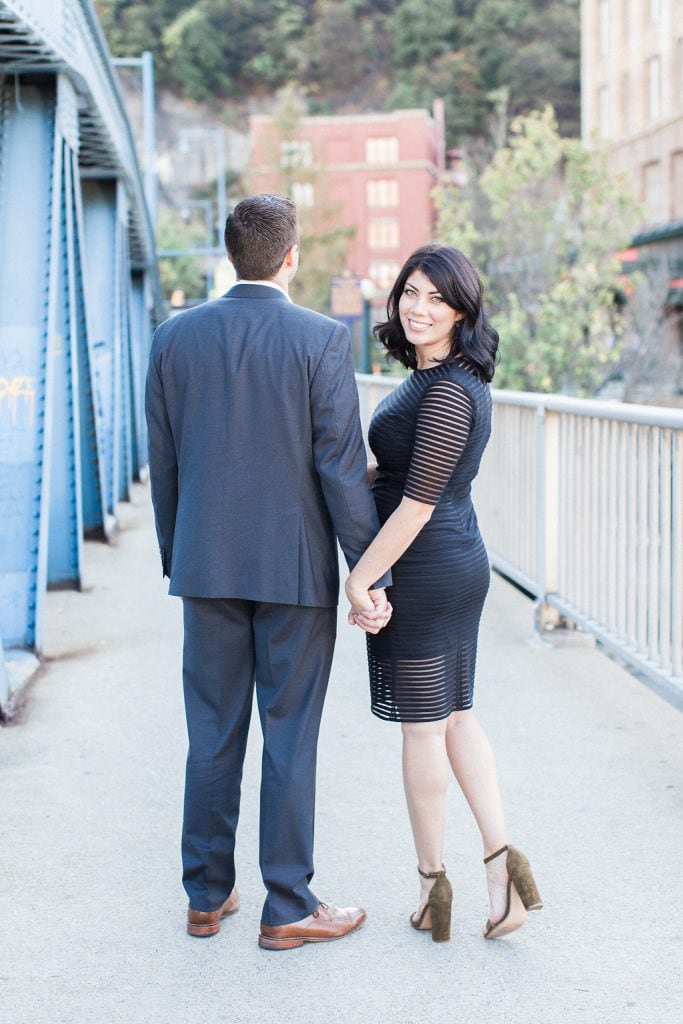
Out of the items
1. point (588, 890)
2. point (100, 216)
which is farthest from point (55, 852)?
point (100, 216)

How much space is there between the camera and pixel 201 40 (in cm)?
10681

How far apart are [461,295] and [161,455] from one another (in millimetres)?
866

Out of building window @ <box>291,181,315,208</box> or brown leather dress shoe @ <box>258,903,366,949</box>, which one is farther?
building window @ <box>291,181,315,208</box>

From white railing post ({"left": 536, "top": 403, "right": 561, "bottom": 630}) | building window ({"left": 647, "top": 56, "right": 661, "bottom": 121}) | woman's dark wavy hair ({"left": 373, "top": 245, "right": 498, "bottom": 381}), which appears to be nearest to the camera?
woman's dark wavy hair ({"left": 373, "top": 245, "right": 498, "bottom": 381})

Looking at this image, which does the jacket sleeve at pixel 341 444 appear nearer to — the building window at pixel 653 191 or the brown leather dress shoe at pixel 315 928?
the brown leather dress shoe at pixel 315 928

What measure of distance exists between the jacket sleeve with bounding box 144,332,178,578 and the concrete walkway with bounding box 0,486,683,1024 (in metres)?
1.03

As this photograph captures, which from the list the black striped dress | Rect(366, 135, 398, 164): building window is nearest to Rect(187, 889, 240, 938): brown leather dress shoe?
the black striped dress

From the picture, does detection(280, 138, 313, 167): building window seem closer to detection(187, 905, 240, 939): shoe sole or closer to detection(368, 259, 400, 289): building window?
detection(368, 259, 400, 289): building window

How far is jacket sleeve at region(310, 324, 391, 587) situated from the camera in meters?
3.29

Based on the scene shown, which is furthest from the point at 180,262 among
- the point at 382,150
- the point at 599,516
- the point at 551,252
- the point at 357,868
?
the point at 357,868

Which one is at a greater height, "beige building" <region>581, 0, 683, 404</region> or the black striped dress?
"beige building" <region>581, 0, 683, 404</region>

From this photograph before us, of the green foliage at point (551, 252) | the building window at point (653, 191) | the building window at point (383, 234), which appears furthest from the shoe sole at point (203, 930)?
the building window at point (383, 234)

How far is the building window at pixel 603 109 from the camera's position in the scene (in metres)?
52.8

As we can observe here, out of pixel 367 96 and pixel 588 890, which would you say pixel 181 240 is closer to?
pixel 367 96
